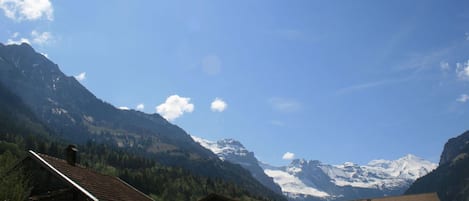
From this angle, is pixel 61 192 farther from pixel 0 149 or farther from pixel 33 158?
pixel 0 149

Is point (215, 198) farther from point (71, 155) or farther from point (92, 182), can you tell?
point (71, 155)

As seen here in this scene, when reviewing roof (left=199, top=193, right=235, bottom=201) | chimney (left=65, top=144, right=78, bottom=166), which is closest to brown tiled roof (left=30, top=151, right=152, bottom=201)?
chimney (left=65, top=144, right=78, bottom=166)

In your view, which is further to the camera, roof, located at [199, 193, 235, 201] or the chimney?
the chimney

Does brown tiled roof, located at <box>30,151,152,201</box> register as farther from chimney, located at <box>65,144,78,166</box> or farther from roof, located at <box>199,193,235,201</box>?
roof, located at <box>199,193,235,201</box>

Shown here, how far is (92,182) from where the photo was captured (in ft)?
136

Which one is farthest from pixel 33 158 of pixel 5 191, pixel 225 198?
pixel 225 198

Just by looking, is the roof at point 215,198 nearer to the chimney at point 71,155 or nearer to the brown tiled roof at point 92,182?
the brown tiled roof at point 92,182

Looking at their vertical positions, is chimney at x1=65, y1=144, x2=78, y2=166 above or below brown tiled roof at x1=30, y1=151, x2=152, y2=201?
above

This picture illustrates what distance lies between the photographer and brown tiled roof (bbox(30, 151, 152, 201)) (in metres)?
39.4

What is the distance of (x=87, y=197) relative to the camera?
124 feet

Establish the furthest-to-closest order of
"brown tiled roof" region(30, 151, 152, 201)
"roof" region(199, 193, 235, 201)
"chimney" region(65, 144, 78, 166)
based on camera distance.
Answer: "chimney" region(65, 144, 78, 166)
"roof" region(199, 193, 235, 201)
"brown tiled roof" region(30, 151, 152, 201)

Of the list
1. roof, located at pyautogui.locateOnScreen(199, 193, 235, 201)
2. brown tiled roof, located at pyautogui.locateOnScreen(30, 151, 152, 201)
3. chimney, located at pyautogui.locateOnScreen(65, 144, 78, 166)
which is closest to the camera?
brown tiled roof, located at pyautogui.locateOnScreen(30, 151, 152, 201)

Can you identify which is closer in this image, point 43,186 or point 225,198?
point 43,186

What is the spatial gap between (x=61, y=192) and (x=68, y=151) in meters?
7.19
